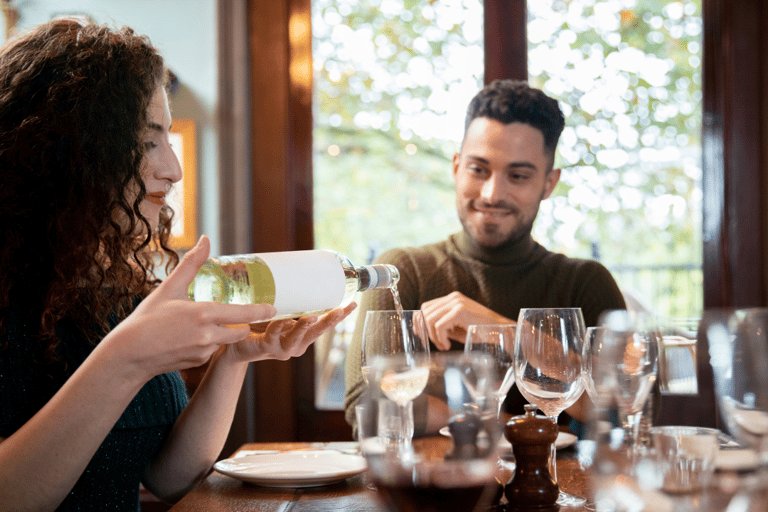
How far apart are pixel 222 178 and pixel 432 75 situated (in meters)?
0.82

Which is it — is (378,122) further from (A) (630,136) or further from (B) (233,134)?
(A) (630,136)

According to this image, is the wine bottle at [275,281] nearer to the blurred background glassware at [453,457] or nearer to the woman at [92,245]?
the woman at [92,245]

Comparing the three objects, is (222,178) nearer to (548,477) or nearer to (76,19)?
(76,19)

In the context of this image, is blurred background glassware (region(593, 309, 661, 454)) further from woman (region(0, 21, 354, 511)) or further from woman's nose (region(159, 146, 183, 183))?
woman's nose (region(159, 146, 183, 183))

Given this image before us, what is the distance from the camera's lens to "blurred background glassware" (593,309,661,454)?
0.43 m

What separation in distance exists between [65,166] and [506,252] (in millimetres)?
1383

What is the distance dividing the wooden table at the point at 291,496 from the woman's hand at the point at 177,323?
243mm

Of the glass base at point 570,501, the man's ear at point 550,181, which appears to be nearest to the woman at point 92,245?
the glass base at point 570,501

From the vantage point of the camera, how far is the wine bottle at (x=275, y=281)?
2.62ft

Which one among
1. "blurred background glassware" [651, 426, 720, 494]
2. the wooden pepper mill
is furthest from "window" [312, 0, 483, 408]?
"blurred background glassware" [651, 426, 720, 494]

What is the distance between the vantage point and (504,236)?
2084mm

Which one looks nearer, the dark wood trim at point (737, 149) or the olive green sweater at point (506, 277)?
the olive green sweater at point (506, 277)

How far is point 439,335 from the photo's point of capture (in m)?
1.70

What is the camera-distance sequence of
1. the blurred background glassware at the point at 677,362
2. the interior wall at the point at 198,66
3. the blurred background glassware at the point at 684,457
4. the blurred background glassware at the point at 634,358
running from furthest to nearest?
the interior wall at the point at 198,66, the blurred background glassware at the point at 677,362, the blurred background glassware at the point at 634,358, the blurred background glassware at the point at 684,457
